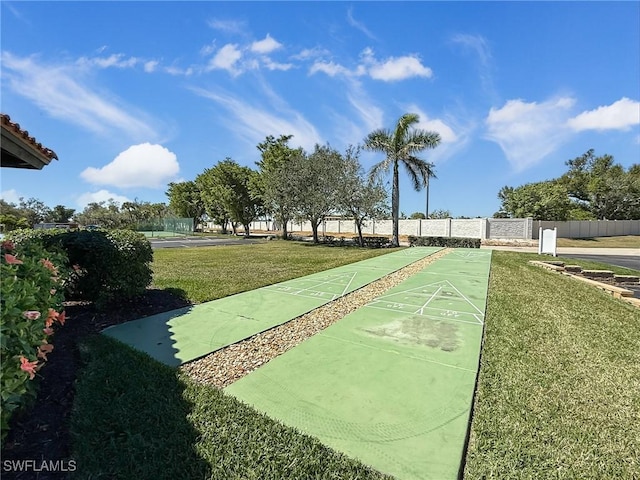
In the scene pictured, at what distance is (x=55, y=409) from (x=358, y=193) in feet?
59.7

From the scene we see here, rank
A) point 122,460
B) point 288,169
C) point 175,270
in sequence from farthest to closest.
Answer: point 288,169 < point 175,270 < point 122,460

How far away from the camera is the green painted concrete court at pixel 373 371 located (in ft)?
7.39

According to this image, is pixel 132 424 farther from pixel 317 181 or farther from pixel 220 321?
pixel 317 181

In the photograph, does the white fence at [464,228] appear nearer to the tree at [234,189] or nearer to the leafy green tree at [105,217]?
the tree at [234,189]

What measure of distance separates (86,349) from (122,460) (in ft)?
7.31

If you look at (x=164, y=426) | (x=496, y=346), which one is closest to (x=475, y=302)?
(x=496, y=346)

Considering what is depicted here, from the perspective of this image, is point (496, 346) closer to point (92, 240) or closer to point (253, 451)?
point (253, 451)

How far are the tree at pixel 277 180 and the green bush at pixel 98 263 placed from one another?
54.9 ft

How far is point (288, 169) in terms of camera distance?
72.4ft

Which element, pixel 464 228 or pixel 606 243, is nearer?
pixel 606 243

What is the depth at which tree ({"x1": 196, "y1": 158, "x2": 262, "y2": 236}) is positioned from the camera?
31875 mm

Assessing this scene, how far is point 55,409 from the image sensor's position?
2609 millimetres

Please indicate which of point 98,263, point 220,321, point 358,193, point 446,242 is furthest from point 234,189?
point 220,321

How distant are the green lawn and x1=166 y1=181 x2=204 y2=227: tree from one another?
5134cm
